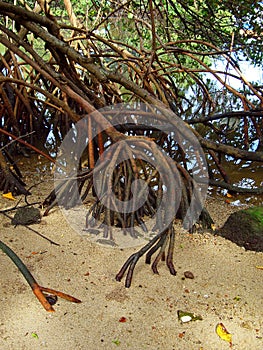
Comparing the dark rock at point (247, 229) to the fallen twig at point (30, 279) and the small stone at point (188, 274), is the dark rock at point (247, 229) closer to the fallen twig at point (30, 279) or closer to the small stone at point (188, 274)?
the small stone at point (188, 274)

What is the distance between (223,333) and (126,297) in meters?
0.37

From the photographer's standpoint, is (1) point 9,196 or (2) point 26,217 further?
(1) point 9,196

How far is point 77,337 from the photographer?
1.30 meters

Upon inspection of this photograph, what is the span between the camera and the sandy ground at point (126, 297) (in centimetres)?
130

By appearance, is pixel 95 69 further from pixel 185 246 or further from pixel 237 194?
pixel 237 194

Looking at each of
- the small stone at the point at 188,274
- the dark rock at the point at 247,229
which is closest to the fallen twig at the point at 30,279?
the small stone at the point at 188,274

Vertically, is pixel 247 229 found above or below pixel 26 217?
above

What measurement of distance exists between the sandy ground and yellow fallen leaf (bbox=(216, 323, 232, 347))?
17mm

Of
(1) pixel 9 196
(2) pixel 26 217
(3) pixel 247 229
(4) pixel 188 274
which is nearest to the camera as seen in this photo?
(4) pixel 188 274

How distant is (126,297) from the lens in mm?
1513

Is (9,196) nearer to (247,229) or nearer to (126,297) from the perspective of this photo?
(126,297)

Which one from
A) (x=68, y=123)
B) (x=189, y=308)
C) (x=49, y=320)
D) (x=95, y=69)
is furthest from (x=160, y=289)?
(x=68, y=123)

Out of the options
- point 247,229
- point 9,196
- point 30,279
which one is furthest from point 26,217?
point 247,229

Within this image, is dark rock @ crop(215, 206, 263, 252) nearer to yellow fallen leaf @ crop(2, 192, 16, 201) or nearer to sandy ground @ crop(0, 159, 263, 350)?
sandy ground @ crop(0, 159, 263, 350)
